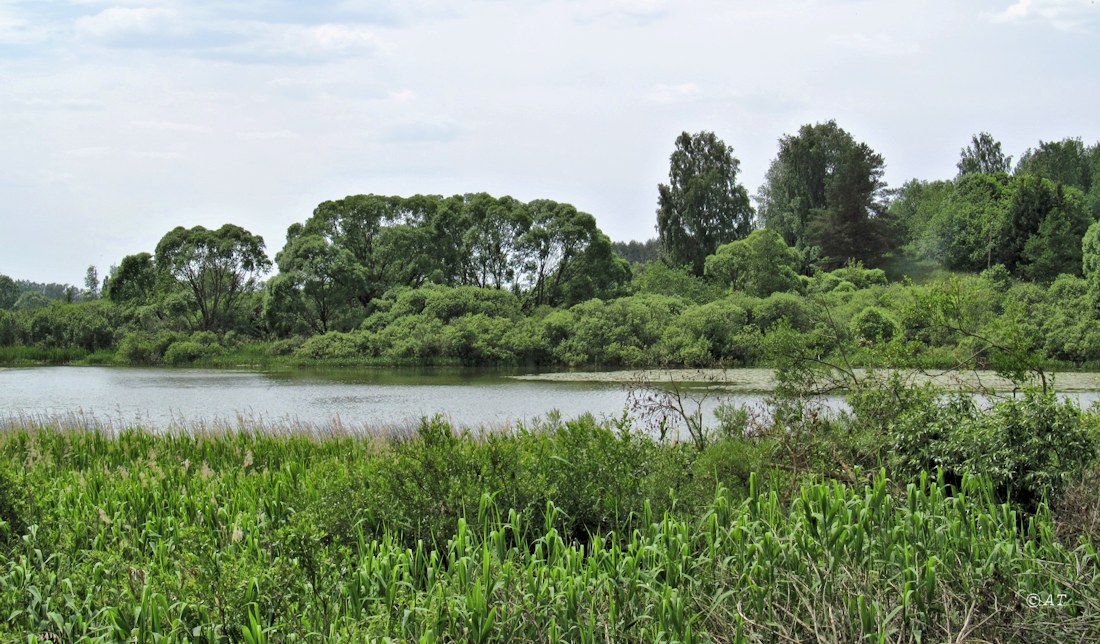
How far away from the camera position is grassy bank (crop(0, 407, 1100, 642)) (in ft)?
12.8

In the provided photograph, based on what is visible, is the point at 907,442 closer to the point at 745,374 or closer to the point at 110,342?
the point at 745,374

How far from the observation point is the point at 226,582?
4043 mm

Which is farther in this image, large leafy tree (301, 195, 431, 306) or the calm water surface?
large leafy tree (301, 195, 431, 306)

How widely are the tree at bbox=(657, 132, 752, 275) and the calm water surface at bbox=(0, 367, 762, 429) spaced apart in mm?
21887

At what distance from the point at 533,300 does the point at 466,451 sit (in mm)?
44628

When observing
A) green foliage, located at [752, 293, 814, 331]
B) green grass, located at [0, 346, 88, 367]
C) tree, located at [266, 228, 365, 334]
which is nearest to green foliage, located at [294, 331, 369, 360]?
tree, located at [266, 228, 365, 334]

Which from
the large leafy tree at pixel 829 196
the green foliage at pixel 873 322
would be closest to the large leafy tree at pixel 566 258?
the large leafy tree at pixel 829 196

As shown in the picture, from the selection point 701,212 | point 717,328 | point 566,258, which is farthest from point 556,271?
point 717,328

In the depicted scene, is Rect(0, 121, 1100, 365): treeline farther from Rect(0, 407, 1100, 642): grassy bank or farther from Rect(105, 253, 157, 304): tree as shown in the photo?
Rect(0, 407, 1100, 642): grassy bank

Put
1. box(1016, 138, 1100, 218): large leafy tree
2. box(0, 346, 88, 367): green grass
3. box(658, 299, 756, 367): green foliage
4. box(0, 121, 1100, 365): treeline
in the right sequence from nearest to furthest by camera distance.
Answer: box(658, 299, 756, 367): green foliage, box(0, 121, 1100, 365): treeline, box(0, 346, 88, 367): green grass, box(1016, 138, 1100, 218): large leafy tree

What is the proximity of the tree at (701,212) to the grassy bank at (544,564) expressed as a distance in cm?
4928

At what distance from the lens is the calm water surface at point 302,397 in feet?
64.1

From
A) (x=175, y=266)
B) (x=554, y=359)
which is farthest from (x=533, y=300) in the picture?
(x=175, y=266)

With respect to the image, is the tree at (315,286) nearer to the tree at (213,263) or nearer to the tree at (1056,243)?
the tree at (213,263)
